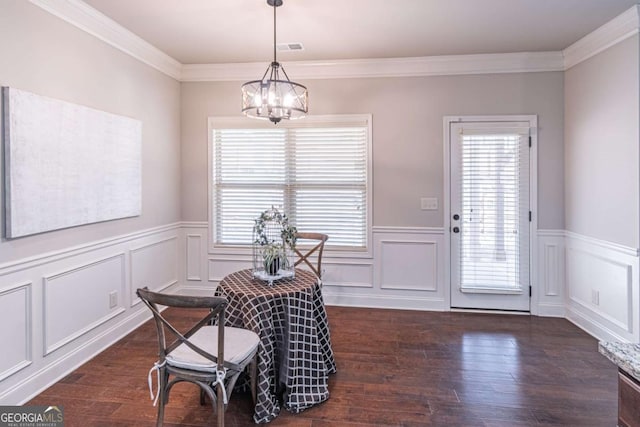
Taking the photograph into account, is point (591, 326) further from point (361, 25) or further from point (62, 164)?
point (62, 164)

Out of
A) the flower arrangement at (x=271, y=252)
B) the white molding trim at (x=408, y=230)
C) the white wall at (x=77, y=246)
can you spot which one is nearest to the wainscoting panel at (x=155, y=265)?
the white wall at (x=77, y=246)

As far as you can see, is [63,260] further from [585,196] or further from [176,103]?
[585,196]

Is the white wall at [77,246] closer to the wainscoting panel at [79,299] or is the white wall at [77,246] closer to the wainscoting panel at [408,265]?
the wainscoting panel at [79,299]

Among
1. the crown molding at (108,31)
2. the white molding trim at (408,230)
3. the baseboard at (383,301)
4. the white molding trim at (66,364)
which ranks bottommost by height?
the white molding trim at (66,364)

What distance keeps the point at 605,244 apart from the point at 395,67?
2.66 metres

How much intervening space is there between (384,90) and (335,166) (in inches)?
39.2

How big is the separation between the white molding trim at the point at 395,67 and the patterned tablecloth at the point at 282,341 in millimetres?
2755

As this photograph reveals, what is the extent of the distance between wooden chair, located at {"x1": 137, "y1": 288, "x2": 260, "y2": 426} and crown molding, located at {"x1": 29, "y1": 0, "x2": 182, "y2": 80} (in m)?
2.19

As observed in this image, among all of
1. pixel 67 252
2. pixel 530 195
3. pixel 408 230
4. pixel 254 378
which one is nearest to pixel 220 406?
pixel 254 378

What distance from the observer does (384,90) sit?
4.38 metres

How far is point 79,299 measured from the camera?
3080 mm

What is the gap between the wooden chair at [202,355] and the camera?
192 cm

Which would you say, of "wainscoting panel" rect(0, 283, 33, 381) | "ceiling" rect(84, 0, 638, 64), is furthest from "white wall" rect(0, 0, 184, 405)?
"ceiling" rect(84, 0, 638, 64)

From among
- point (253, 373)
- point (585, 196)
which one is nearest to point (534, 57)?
point (585, 196)
